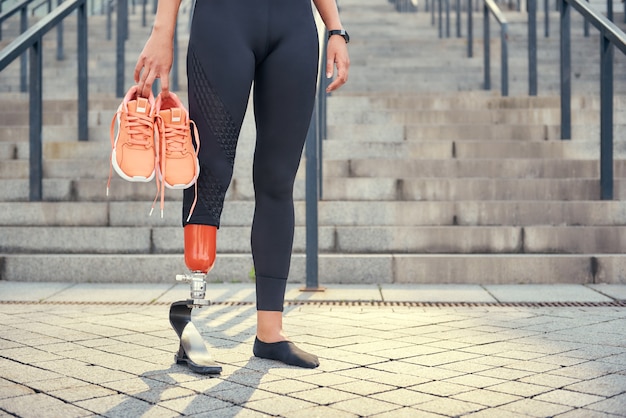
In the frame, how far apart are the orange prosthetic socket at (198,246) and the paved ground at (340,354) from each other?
32 centimetres

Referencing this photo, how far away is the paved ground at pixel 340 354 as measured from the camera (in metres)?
1.96

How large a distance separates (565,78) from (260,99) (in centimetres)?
363

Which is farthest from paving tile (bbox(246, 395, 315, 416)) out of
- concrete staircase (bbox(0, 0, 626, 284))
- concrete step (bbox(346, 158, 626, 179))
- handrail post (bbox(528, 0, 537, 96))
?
handrail post (bbox(528, 0, 537, 96))

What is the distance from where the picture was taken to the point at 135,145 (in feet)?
7.00

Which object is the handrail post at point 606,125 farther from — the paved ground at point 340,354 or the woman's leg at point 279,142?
the woman's leg at point 279,142

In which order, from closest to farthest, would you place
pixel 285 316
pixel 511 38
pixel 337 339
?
pixel 337 339
pixel 285 316
pixel 511 38

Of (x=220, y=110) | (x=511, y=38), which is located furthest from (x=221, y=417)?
(x=511, y=38)

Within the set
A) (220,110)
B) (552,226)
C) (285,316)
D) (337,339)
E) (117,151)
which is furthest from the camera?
(552,226)

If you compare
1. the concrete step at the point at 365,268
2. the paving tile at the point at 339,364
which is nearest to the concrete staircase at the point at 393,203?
the concrete step at the point at 365,268

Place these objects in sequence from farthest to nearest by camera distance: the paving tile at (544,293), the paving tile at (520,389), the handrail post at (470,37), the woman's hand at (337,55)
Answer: the handrail post at (470,37) < the paving tile at (544,293) < the woman's hand at (337,55) < the paving tile at (520,389)

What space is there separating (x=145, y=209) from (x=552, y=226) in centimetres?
235

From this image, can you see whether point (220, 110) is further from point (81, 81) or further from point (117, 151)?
point (81, 81)

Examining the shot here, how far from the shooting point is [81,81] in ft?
18.0

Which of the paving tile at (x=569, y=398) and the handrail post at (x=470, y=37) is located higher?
the handrail post at (x=470, y=37)
